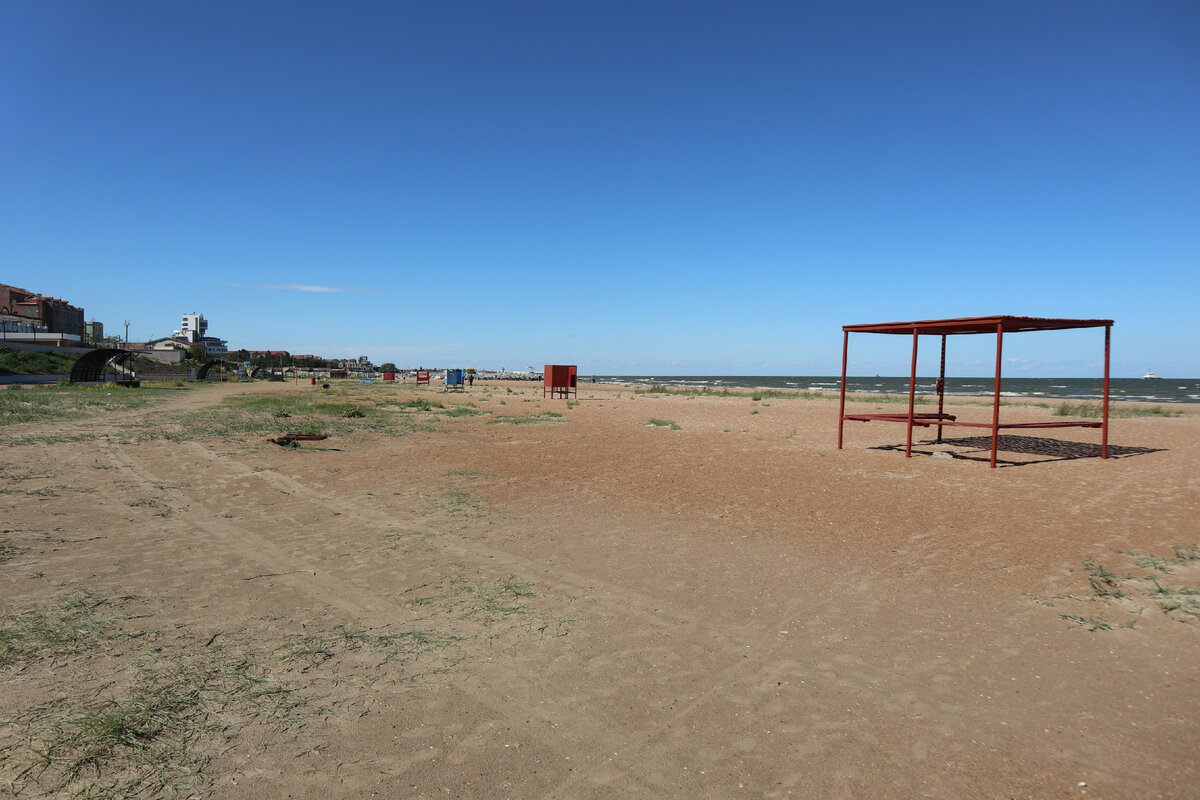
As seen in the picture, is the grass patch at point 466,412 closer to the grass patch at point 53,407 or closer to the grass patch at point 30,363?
the grass patch at point 53,407

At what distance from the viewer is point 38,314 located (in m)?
105

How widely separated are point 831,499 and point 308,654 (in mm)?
7603

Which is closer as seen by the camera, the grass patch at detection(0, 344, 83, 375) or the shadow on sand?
the shadow on sand

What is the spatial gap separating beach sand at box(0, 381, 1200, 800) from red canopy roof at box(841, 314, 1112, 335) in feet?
12.0

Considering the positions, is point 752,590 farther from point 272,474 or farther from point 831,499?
point 272,474

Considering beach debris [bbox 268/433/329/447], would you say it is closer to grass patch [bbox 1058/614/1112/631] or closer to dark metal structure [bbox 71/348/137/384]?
grass patch [bbox 1058/614/1112/631]

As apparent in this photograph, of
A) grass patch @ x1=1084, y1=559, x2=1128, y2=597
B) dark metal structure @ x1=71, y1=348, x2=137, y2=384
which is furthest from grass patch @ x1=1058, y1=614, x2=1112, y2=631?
dark metal structure @ x1=71, y1=348, x2=137, y2=384

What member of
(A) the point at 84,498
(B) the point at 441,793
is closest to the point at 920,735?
(B) the point at 441,793

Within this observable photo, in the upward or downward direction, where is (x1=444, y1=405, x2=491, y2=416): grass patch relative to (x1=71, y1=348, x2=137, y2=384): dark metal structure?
downward

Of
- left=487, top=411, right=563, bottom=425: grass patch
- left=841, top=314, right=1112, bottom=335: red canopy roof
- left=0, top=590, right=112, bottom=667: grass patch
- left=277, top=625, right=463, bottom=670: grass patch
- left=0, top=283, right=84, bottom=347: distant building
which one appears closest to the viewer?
left=0, top=590, right=112, bottom=667: grass patch

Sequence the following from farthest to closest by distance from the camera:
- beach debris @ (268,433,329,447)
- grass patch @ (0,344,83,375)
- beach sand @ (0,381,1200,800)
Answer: grass patch @ (0,344,83,375) → beach debris @ (268,433,329,447) → beach sand @ (0,381,1200,800)

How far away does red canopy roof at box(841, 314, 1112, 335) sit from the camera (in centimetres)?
1223

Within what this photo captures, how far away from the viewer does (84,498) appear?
320 inches

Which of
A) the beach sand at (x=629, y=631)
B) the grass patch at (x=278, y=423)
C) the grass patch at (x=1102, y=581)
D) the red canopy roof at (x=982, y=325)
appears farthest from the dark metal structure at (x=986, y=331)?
the grass patch at (x=278, y=423)
